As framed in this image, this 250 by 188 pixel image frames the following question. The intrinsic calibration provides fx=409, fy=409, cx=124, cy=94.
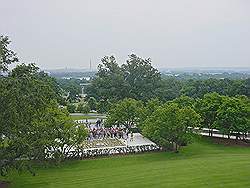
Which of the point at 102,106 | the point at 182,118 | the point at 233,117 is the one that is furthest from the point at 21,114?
the point at 102,106

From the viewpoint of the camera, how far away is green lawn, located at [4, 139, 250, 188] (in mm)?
25656

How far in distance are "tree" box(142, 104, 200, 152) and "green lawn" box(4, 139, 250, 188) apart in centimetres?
266

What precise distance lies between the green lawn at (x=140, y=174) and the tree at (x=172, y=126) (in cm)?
266

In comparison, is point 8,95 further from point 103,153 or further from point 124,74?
point 124,74

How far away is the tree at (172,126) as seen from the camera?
40.0 m

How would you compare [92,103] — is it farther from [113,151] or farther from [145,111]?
[113,151]

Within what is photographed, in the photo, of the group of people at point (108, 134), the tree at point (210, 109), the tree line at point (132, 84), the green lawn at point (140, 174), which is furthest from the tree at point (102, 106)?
the green lawn at point (140, 174)

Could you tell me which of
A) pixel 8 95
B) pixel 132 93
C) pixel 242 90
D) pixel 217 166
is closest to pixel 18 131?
pixel 8 95

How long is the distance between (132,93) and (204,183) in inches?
2047

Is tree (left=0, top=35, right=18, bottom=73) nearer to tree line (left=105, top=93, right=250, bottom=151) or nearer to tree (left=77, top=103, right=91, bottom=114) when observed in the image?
tree line (left=105, top=93, right=250, bottom=151)

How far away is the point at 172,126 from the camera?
3988 centimetres

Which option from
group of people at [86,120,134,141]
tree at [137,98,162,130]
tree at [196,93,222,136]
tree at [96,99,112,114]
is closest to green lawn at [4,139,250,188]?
group of people at [86,120,134,141]

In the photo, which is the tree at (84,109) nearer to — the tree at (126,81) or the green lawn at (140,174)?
the tree at (126,81)

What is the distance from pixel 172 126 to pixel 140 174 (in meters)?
12.0
